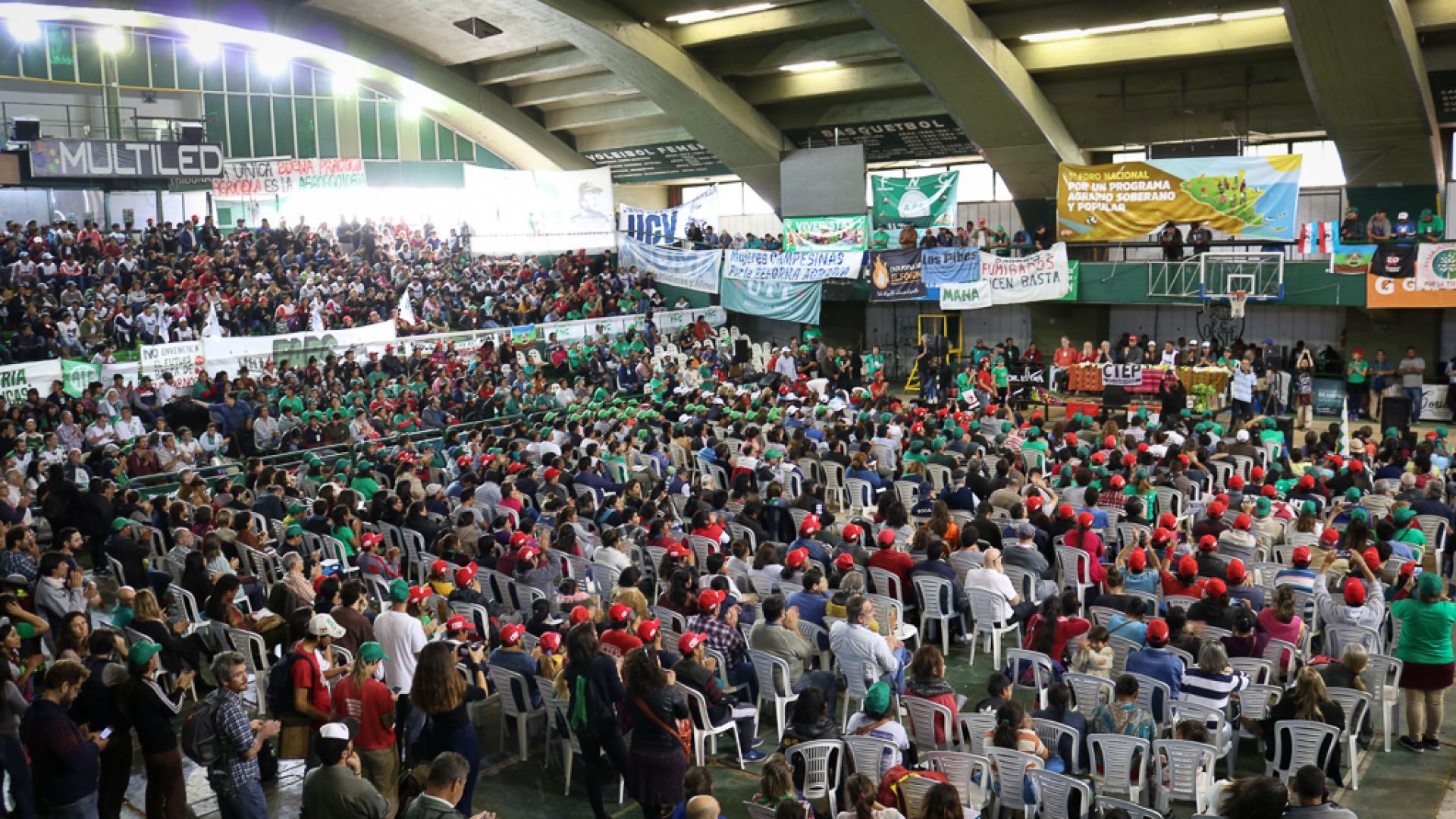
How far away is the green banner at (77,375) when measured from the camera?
2000 cm

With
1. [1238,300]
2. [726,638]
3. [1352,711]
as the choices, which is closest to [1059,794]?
[1352,711]

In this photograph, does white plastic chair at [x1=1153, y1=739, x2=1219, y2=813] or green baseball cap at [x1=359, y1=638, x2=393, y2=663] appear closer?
green baseball cap at [x1=359, y1=638, x2=393, y2=663]

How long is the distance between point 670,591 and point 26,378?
52.0ft

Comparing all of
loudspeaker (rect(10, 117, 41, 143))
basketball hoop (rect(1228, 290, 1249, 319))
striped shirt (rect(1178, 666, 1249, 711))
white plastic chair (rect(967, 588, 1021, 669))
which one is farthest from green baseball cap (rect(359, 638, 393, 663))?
loudspeaker (rect(10, 117, 41, 143))

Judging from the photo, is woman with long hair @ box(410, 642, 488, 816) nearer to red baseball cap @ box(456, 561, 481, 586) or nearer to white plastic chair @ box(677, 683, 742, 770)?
white plastic chair @ box(677, 683, 742, 770)

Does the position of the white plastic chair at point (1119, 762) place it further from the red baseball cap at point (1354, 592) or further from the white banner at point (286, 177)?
the white banner at point (286, 177)

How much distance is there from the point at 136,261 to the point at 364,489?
15.1m

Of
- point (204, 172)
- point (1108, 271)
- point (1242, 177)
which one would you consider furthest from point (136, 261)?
point (1242, 177)

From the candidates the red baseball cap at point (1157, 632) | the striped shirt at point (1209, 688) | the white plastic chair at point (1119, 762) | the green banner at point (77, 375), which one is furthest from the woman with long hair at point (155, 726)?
the green banner at point (77, 375)

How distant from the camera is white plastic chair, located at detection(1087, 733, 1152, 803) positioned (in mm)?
6727

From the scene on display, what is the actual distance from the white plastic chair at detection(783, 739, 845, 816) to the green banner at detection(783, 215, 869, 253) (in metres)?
21.2

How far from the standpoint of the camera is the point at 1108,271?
80.2 ft

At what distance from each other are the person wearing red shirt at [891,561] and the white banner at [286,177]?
1013 inches

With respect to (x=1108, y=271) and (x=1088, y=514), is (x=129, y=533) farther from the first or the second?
(x=1108, y=271)
